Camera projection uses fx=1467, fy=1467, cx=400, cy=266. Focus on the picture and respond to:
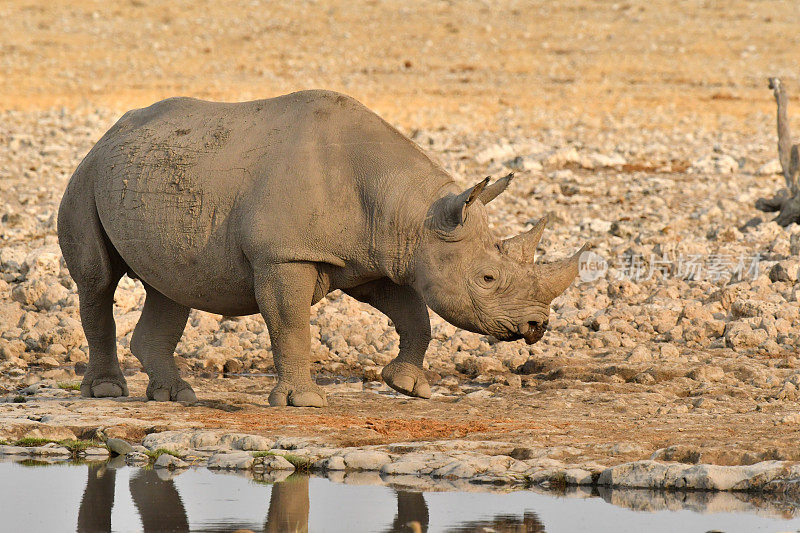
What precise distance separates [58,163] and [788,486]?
1362 centimetres

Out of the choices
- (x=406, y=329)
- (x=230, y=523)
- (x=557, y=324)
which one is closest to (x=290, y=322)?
(x=406, y=329)

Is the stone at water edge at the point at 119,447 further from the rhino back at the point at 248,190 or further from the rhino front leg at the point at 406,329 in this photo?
the rhino front leg at the point at 406,329

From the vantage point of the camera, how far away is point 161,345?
913cm

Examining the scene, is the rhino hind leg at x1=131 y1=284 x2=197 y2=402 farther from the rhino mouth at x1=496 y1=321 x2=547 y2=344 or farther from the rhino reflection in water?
the rhino reflection in water

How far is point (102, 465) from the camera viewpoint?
696 centimetres

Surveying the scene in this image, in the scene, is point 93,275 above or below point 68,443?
above

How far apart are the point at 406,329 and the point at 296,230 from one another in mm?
985

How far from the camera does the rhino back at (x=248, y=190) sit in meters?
8.14

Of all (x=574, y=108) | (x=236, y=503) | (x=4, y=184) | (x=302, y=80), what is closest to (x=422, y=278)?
(x=236, y=503)

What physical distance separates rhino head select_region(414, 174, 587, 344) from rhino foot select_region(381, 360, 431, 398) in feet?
2.27

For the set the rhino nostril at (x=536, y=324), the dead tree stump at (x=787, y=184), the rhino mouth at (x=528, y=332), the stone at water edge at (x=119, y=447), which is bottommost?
the stone at water edge at (x=119, y=447)

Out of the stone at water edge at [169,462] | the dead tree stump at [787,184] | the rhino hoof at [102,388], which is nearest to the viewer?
the stone at water edge at [169,462]

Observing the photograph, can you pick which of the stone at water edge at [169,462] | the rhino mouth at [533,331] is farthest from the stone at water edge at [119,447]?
the rhino mouth at [533,331]

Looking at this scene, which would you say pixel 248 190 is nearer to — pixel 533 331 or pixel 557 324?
pixel 533 331
